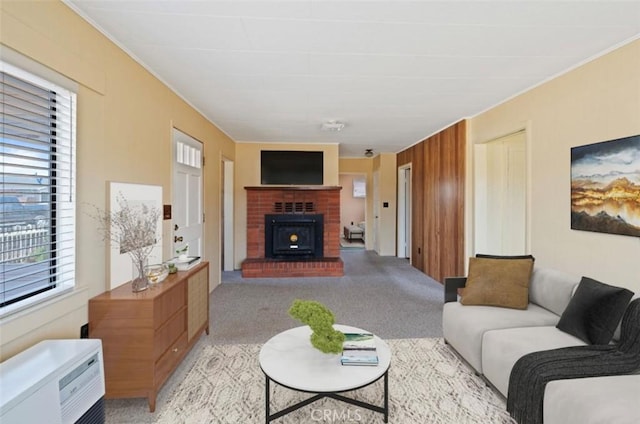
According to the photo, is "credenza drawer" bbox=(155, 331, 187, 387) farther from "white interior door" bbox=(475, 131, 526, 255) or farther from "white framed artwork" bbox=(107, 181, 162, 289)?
"white interior door" bbox=(475, 131, 526, 255)

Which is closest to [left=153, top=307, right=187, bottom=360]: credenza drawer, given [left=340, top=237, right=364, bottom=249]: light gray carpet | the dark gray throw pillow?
the dark gray throw pillow

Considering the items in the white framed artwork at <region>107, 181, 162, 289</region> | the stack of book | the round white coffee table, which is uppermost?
the white framed artwork at <region>107, 181, 162, 289</region>

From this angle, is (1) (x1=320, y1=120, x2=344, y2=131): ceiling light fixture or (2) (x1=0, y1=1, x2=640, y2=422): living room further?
(1) (x1=320, y1=120, x2=344, y2=131): ceiling light fixture

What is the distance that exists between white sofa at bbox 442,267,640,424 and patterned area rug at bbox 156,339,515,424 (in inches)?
6.7

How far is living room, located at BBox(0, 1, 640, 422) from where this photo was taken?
4.87ft

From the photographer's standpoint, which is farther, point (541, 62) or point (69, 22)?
point (541, 62)

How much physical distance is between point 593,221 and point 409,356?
5.88 feet

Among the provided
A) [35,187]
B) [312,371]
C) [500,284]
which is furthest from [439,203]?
[35,187]

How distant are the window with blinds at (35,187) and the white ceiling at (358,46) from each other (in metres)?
0.63

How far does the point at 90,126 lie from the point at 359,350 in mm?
2170

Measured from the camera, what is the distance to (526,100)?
9.62ft

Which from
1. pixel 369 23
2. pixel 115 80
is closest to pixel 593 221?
pixel 369 23

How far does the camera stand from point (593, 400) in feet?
4.30

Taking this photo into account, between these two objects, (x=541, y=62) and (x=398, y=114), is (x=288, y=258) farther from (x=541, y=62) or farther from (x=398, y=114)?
(x=541, y=62)
